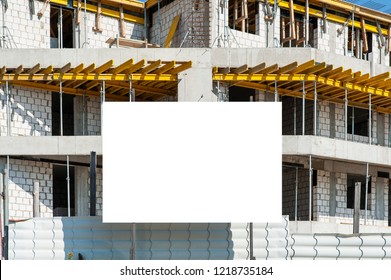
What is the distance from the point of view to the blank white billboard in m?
18.8

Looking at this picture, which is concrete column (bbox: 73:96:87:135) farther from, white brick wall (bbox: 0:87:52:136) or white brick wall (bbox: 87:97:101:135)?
white brick wall (bbox: 0:87:52:136)

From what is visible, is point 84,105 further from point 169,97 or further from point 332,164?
point 332,164

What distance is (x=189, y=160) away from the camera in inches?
749

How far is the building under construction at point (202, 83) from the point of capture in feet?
107

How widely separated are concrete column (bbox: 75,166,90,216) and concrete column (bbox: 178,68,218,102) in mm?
5708

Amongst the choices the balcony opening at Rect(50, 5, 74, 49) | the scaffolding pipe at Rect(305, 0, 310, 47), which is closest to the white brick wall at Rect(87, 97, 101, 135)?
the balcony opening at Rect(50, 5, 74, 49)

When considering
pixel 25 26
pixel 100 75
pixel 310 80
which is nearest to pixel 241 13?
pixel 310 80

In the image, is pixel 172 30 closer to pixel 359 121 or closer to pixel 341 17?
pixel 341 17

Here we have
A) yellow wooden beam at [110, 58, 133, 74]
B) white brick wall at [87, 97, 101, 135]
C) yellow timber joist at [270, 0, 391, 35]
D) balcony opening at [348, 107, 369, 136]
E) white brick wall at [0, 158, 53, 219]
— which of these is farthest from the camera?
balcony opening at [348, 107, 369, 136]

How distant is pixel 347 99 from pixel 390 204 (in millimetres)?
6428

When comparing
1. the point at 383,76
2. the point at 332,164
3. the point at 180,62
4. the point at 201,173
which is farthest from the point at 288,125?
the point at 201,173

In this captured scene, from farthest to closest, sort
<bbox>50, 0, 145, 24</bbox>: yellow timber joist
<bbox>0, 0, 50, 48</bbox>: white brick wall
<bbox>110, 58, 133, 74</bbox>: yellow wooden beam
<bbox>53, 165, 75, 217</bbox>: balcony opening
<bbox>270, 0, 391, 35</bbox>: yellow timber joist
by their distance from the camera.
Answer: <bbox>270, 0, 391, 35</bbox>: yellow timber joist < <bbox>50, 0, 145, 24</bbox>: yellow timber joist < <bbox>53, 165, 75, 217</bbox>: balcony opening < <bbox>0, 0, 50, 48</bbox>: white brick wall < <bbox>110, 58, 133, 74</bbox>: yellow wooden beam

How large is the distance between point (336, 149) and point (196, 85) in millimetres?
6337

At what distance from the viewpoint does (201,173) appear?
19.0m
